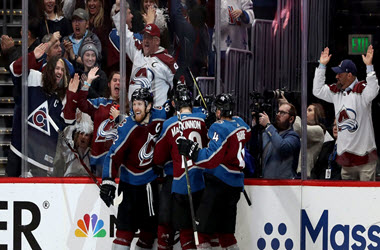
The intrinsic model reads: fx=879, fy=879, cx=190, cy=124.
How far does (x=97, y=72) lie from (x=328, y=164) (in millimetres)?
1994

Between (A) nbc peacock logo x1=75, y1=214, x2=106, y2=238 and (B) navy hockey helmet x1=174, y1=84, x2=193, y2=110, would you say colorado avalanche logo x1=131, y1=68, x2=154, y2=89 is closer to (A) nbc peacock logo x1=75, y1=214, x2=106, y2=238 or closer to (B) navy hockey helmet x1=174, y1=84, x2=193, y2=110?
(B) navy hockey helmet x1=174, y1=84, x2=193, y2=110

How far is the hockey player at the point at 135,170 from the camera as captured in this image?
666 cm

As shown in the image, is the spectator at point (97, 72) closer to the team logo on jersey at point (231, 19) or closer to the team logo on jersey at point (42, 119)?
the team logo on jersey at point (42, 119)

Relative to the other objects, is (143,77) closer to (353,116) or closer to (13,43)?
(13,43)

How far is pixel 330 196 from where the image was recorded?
6.66m

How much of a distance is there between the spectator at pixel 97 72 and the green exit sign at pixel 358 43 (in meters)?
1.98

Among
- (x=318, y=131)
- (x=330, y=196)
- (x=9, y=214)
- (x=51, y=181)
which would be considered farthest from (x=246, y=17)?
(x=9, y=214)

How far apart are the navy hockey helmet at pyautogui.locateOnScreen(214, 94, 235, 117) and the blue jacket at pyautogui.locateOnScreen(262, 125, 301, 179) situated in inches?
20.8

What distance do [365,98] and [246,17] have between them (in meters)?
1.14

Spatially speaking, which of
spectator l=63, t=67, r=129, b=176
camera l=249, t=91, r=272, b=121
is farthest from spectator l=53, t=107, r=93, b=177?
camera l=249, t=91, r=272, b=121

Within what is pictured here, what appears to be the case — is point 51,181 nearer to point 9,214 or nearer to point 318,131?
point 9,214

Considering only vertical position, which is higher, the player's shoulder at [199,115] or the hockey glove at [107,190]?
the player's shoulder at [199,115]

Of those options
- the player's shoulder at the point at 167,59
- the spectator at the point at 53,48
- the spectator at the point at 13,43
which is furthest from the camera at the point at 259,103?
the spectator at the point at 13,43

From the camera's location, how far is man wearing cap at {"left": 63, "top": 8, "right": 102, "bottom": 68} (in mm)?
7121
